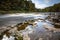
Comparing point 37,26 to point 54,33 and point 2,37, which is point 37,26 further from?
point 2,37

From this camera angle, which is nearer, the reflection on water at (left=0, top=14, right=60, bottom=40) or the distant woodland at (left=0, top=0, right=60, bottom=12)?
the reflection on water at (left=0, top=14, right=60, bottom=40)

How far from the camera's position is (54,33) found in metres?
2.51

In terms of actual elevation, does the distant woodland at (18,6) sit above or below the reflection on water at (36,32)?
above

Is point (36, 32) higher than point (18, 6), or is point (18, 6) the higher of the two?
point (18, 6)

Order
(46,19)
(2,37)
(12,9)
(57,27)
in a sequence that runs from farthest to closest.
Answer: (12,9) → (46,19) → (57,27) → (2,37)

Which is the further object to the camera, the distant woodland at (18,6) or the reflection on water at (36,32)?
the distant woodland at (18,6)

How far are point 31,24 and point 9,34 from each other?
64 cm

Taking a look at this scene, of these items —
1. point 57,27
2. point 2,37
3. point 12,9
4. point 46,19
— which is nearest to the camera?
point 2,37

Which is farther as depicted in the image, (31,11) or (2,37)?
(31,11)

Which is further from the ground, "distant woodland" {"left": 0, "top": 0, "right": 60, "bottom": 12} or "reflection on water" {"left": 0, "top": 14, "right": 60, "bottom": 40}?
"distant woodland" {"left": 0, "top": 0, "right": 60, "bottom": 12}

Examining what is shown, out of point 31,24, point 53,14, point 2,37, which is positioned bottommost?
point 2,37

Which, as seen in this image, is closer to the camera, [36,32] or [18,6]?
[36,32]

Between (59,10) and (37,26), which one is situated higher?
(59,10)

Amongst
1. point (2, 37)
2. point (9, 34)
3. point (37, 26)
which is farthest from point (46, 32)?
point (2, 37)
